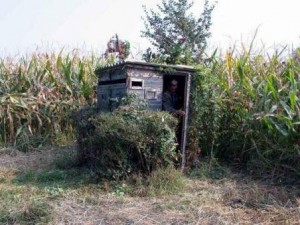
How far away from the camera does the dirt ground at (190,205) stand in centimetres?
480

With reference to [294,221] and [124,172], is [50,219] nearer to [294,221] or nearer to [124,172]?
[124,172]

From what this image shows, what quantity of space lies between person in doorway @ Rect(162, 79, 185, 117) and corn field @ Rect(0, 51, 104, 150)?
2.58 metres

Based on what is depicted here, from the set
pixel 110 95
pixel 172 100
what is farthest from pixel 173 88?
pixel 110 95

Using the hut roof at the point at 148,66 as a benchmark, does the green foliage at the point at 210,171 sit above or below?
below

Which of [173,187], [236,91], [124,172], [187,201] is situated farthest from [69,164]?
[236,91]

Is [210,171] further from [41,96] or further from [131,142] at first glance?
[41,96]

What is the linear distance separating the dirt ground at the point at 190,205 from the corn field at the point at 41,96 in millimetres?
2925

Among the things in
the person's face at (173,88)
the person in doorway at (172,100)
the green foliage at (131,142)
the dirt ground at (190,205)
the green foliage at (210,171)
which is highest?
the person's face at (173,88)

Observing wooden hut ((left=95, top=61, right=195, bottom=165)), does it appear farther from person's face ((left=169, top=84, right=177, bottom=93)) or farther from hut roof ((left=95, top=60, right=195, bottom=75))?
person's face ((left=169, top=84, right=177, bottom=93))

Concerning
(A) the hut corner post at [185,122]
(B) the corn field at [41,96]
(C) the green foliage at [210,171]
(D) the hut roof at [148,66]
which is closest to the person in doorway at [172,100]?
(A) the hut corner post at [185,122]

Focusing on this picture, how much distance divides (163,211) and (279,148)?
2455 millimetres

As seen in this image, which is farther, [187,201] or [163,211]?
[187,201]

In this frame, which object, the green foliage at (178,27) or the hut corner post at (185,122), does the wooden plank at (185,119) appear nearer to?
the hut corner post at (185,122)

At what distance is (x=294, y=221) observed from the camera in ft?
15.9
